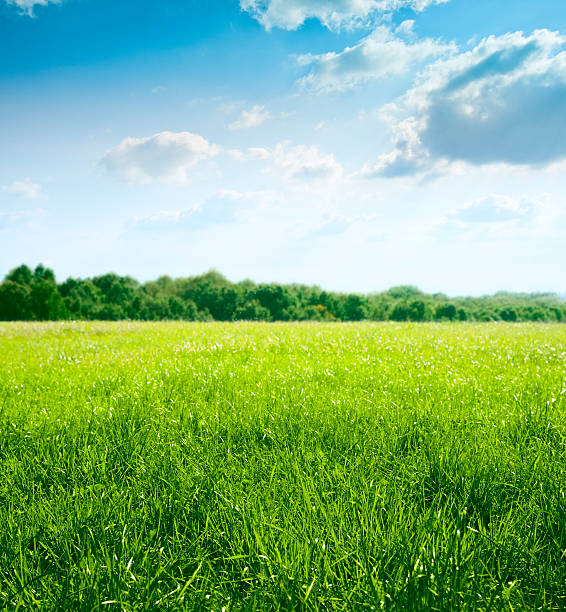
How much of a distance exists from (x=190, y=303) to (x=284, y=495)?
72.4m

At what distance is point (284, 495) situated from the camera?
3250 millimetres

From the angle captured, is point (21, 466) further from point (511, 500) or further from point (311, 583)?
point (511, 500)

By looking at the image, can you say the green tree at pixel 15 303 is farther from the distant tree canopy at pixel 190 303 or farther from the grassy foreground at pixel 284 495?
the grassy foreground at pixel 284 495

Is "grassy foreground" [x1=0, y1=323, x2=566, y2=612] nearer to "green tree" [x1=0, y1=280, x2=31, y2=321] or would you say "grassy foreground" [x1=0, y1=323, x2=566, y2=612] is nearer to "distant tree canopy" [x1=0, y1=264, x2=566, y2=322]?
"distant tree canopy" [x1=0, y1=264, x2=566, y2=322]

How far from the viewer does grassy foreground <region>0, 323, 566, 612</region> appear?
2.38 metres

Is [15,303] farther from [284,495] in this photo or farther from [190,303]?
[284,495]

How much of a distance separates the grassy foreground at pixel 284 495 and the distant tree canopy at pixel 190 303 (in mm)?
41424

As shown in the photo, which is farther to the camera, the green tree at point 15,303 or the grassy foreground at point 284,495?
the green tree at point 15,303

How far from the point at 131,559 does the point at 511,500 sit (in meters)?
3.03

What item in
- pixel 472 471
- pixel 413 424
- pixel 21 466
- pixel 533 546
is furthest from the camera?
pixel 413 424

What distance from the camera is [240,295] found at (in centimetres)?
7612

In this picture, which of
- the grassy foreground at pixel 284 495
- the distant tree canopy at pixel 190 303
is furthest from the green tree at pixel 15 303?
the grassy foreground at pixel 284 495

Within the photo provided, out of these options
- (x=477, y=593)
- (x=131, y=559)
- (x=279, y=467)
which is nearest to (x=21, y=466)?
(x=131, y=559)

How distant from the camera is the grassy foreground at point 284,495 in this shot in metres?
2.38
